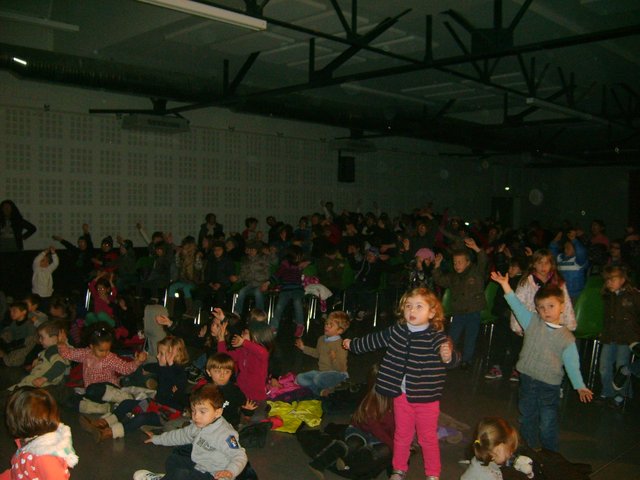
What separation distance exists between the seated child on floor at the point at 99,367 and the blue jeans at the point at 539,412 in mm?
3621

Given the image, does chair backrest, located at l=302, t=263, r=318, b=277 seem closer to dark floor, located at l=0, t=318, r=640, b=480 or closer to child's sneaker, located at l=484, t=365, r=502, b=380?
child's sneaker, located at l=484, t=365, r=502, b=380

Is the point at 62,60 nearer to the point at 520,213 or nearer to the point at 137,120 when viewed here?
the point at 137,120

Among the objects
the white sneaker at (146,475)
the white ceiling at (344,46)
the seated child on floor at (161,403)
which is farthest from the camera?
the white ceiling at (344,46)

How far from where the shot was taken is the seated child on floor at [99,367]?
530 centimetres

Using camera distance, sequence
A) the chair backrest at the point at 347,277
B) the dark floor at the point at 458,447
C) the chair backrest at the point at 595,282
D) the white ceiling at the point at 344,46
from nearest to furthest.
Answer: the dark floor at the point at 458,447
the chair backrest at the point at 595,282
the white ceiling at the point at 344,46
the chair backrest at the point at 347,277

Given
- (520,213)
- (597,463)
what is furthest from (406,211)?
(597,463)

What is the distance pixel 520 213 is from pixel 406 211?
742cm

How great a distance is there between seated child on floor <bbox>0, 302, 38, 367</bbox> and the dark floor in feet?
1.34

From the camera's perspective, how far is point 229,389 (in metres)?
4.80

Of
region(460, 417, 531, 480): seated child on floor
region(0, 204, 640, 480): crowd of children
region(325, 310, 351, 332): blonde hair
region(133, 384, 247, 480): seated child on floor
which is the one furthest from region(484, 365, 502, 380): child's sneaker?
region(133, 384, 247, 480): seated child on floor

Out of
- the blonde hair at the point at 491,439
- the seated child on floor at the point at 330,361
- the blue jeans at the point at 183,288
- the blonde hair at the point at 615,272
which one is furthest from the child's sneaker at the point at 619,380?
the blue jeans at the point at 183,288

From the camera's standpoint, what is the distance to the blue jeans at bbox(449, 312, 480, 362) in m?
6.65

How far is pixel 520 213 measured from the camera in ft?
74.9

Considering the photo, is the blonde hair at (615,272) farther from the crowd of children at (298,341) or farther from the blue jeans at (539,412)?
the blue jeans at (539,412)
